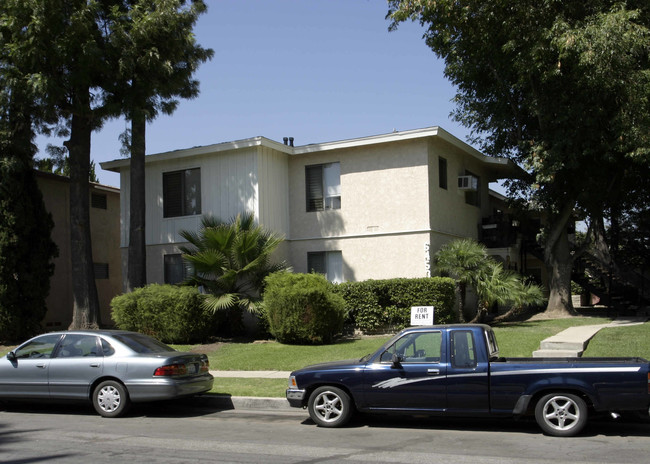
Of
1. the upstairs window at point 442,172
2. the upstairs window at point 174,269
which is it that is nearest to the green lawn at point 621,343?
the upstairs window at point 442,172

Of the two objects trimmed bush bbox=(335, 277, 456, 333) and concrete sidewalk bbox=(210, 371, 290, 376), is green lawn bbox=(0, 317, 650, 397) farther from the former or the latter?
trimmed bush bbox=(335, 277, 456, 333)

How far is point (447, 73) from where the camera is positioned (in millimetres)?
23375

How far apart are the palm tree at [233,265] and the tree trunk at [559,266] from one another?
997 centimetres

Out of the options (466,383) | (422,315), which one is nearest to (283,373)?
(422,315)

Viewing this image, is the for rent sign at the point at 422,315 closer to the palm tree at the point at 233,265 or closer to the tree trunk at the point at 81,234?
the palm tree at the point at 233,265

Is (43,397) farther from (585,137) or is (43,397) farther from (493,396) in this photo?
(585,137)

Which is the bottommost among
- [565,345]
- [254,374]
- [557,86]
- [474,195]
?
[254,374]

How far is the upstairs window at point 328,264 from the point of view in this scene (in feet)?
71.5

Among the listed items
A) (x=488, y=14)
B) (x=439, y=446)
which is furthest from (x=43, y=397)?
(x=488, y=14)

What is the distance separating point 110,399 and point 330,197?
12.8m

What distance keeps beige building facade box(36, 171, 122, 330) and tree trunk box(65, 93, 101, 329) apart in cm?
335

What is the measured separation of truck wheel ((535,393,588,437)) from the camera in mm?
8117

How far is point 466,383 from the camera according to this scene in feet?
27.9

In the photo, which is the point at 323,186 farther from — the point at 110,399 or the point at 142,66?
the point at 110,399
